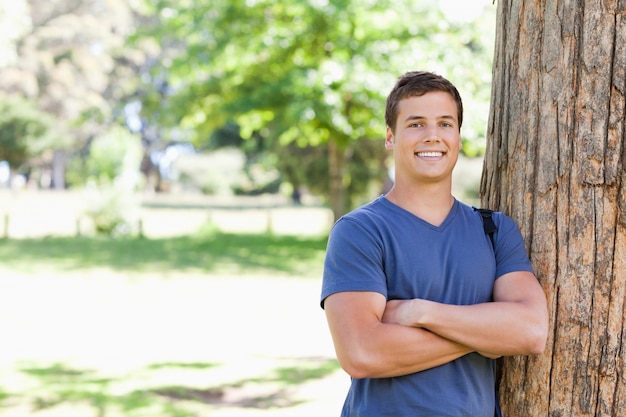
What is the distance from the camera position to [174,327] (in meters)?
10.4

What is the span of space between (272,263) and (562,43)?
623 inches

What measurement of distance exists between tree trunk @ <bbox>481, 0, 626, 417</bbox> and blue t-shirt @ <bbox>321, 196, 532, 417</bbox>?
188 millimetres

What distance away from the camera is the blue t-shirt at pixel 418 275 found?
7.91ft

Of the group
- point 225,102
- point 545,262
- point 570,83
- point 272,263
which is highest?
point 225,102

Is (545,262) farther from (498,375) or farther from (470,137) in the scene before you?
(470,137)

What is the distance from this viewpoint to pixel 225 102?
21.2m

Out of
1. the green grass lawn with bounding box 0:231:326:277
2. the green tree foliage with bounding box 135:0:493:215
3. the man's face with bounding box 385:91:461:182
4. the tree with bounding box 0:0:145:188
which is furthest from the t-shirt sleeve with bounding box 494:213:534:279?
the tree with bounding box 0:0:145:188

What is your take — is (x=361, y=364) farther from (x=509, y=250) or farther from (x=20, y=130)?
(x=20, y=130)

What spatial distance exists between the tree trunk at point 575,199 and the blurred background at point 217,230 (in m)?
4.13

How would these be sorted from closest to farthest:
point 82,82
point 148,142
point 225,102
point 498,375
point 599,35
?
point 599,35, point 498,375, point 225,102, point 82,82, point 148,142

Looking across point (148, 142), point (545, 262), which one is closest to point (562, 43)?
point (545, 262)

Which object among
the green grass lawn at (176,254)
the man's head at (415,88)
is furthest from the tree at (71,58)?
the man's head at (415,88)

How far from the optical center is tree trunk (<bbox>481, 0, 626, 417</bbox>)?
257 cm

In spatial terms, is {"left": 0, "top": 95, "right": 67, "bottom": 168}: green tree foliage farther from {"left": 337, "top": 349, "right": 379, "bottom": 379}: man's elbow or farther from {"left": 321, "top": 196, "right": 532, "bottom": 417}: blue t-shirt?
{"left": 337, "top": 349, "right": 379, "bottom": 379}: man's elbow
